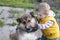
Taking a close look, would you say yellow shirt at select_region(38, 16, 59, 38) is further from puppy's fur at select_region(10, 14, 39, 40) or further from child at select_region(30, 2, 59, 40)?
puppy's fur at select_region(10, 14, 39, 40)

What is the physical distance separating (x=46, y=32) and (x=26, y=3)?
3.36 metres

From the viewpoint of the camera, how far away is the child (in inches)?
107

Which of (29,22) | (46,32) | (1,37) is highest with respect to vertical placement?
(29,22)

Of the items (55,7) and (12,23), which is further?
(55,7)

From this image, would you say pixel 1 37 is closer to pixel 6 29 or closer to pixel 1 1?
pixel 6 29

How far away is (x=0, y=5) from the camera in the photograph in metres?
5.97

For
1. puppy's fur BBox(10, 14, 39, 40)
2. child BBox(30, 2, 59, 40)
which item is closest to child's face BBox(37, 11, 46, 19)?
child BBox(30, 2, 59, 40)

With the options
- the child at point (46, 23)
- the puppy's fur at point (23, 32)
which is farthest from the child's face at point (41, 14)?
the puppy's fur at point (23, 32)

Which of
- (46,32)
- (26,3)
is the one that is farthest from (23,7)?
(46,32)

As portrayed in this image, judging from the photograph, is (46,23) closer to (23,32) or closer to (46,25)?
(46,25)

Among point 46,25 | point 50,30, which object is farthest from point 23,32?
point 50,30

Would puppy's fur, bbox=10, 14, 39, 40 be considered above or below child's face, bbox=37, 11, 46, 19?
below

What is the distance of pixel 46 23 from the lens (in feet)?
8.90

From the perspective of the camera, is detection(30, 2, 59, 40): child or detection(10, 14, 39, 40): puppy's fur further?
detection(30, 2, 59, 40): child
